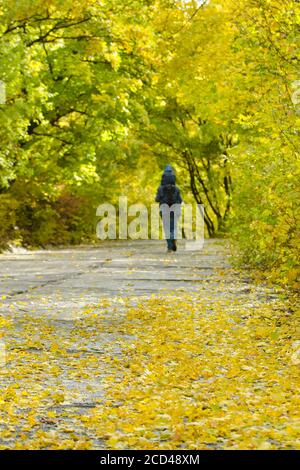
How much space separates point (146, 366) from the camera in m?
7.72

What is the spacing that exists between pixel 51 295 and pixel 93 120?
17011 millimetres

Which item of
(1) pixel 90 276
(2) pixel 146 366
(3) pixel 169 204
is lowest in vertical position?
(2) pixel 146 366

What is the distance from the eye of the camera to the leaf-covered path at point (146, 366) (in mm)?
5605

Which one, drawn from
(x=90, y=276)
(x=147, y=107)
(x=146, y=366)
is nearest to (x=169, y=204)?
(x=90, y=276)

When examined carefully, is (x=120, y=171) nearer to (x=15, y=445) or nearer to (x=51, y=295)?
(x=51, y=295)

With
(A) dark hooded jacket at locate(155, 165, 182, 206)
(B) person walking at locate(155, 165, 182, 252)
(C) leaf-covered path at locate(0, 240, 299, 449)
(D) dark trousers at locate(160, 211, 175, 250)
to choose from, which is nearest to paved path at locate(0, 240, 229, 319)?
(C) leaf-covered path at locate(0, 240, 299, 449)

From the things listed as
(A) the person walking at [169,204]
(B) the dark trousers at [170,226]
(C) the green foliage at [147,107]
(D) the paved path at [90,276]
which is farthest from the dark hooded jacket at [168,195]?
(C) the green foliage at [147,107]

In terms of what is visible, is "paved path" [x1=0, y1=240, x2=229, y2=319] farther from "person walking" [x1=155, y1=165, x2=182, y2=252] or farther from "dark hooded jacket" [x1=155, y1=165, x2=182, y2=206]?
"dark hooded jacket" [x1=155, y1=165, x2=182, y2=206]

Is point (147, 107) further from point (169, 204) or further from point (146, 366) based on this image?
point (146, 366)

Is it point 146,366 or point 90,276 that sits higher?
point 90,276

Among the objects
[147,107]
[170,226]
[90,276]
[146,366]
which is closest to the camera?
[146,366]

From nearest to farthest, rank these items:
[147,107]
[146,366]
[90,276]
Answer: [146,366]
[90,276]
[147,107]

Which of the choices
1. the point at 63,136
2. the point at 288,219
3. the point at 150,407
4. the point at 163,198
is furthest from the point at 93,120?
the point at 150,407

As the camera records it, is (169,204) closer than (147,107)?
Yes
